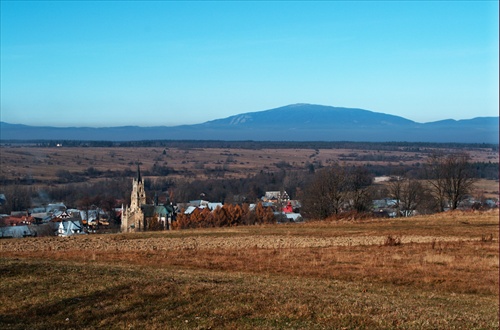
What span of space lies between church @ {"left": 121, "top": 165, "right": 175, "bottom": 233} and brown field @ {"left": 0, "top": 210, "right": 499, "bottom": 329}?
46813mm

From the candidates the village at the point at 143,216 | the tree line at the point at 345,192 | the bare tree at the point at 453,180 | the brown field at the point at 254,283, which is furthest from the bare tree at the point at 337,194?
the brown field at the point at 254,283

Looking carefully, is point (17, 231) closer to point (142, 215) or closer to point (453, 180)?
point (142, 215)

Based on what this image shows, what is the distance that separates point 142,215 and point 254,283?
6881 cm

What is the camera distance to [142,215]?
85.1 m

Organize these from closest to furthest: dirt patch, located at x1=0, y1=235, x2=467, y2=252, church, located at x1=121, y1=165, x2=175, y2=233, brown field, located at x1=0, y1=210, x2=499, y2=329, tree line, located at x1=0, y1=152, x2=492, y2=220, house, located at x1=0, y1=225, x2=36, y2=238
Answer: brown field, located at x1=0, y1=210, x2=499, y2=329, dirt patch, located at x1=0, y1=235, x2=467, y2=252, house, located at x1=0, y1=225, x2=36, y2=238, tree line, located at x1=0, y1=152, x2=492, y2=220, church, located at x1=121, y1=165, x2=175, y2=233

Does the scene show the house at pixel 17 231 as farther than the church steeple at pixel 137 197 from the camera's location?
No

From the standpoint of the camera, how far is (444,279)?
794 inches

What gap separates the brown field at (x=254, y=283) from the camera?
532 inches

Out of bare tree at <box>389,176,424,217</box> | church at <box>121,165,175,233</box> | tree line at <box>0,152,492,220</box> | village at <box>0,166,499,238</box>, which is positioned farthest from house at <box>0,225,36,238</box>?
bare tree at <box>389,176,424,217</box>

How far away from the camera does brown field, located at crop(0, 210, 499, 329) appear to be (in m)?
13.5

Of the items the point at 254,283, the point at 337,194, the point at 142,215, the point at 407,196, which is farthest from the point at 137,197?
the point at 254,283

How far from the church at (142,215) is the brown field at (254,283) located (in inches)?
1843

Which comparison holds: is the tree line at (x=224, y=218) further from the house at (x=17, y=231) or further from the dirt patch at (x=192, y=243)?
the dirt patch at (x=192, y=243)

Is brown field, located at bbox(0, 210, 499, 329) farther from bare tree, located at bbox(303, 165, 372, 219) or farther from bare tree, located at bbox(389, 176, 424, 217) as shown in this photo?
bare tree, located at bbox(389, 176, 424, 217)
